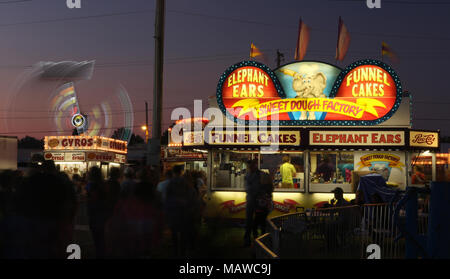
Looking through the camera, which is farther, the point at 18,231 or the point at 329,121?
the point at 329,121

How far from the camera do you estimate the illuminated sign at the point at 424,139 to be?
17837 millimetres

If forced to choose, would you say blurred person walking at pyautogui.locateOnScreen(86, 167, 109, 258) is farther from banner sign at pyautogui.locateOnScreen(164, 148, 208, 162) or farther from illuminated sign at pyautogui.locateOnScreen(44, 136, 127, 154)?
banner sign at pyautogui.locateOnScreen(164, 148, 208, 162)

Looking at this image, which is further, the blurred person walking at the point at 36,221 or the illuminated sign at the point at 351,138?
the illuminated sign at the point at 351,138

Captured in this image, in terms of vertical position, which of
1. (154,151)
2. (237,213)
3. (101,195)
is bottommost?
(237,213)

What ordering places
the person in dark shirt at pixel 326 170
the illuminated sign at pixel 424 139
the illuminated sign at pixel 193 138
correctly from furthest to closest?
the person in dark shirt at pixel 326 170
the illuminated sign at pixel 193 138
the illuminated sign at pixel 424 139

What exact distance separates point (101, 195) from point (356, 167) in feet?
38.2

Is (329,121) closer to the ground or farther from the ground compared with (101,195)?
farther from the ground

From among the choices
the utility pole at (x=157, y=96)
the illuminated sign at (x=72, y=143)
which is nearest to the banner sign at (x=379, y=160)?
the utility pole at (x=157, y=96)

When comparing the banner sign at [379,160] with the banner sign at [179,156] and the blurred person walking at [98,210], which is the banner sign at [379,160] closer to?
the blurred person walking at [98,210]

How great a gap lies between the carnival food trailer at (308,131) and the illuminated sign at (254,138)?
0.04 meters

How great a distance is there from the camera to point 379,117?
18906mm
